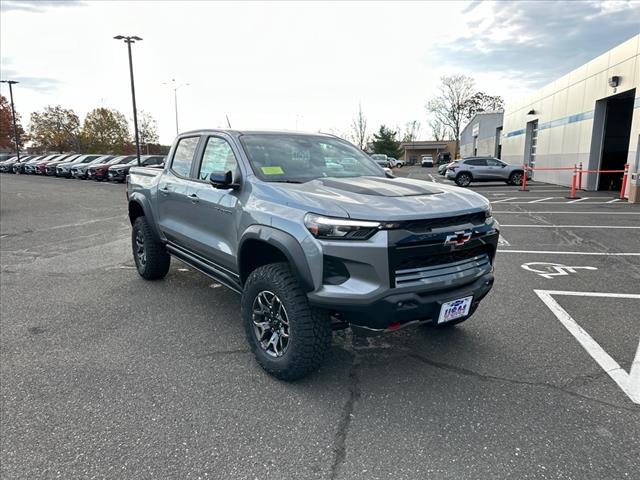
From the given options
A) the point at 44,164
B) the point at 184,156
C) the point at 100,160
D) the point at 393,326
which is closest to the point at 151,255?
the point at 184,156

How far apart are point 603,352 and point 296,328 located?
2.63 meters

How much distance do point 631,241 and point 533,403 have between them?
6731 mm

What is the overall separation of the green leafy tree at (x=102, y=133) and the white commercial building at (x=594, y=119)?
58.7 meters

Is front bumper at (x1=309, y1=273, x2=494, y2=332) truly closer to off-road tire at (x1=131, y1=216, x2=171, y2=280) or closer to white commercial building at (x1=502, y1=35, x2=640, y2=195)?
off-road tire at (x1=131, y1=216, x2=171, y2=280)

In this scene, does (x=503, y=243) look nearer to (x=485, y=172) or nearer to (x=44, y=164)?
(x=485, y=172)

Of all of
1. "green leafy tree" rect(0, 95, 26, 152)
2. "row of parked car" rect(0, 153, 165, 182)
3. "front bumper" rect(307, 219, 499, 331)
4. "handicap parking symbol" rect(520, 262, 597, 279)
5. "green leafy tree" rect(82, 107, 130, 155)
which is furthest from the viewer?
"green leafy tree" rect(0, 95, 26, 152)

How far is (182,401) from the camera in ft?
9.90

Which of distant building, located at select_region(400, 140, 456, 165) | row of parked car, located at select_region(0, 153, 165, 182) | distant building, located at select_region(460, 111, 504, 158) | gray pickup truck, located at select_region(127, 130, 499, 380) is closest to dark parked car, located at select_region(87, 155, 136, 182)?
row of parked car, located at select_region(0, 153, 165, 182)

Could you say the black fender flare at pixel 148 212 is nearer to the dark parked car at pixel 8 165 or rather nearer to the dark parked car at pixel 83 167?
the dark parked car at pixel 83 167

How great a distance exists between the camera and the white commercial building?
15.8 m

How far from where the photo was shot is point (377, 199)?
3.02 meters

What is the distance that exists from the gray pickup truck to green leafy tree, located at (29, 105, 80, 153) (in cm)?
7298

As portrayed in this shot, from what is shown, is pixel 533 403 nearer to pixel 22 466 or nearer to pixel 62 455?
pixel 62 455

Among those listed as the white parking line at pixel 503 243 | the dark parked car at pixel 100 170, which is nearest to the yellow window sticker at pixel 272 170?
the white parking line at pixel 503 243
